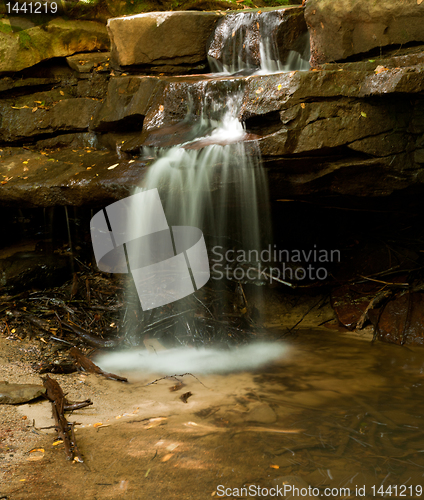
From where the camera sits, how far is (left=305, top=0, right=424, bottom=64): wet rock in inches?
162

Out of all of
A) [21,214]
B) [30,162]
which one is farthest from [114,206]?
[21,214]

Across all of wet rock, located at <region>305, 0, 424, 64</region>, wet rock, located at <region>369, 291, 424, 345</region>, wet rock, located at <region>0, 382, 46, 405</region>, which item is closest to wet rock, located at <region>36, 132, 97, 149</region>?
wet rock, located at <region>305, 0, 424, 64</region>

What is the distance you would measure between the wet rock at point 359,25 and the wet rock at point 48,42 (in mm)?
3685

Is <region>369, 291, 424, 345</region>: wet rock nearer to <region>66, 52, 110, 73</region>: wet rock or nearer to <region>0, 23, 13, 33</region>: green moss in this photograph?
<region>66, 52, 110, 73</region>: wet rock

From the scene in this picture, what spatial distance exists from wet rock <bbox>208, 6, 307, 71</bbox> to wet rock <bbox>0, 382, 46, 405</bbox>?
4634 mm

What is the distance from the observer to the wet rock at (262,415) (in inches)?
120

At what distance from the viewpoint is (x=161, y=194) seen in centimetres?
474

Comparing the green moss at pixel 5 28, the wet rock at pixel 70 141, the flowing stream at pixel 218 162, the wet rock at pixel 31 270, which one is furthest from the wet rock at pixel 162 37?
the wet rock at pixel 31 270

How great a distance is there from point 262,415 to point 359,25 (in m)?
3.90

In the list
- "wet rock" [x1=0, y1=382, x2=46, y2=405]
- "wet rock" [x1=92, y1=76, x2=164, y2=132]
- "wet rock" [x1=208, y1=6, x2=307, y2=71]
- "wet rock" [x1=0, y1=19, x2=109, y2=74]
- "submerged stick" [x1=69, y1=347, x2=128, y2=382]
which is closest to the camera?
"wet rock" [x1=0, y1=382, x2=46, y2=405]

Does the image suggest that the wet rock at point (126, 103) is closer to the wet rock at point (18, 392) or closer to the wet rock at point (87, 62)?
the wet rock at point (87, 62)

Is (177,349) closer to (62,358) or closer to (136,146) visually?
(62,358)

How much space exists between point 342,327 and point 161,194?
2.95 meters

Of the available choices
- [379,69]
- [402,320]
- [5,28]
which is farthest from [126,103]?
[402,320]
